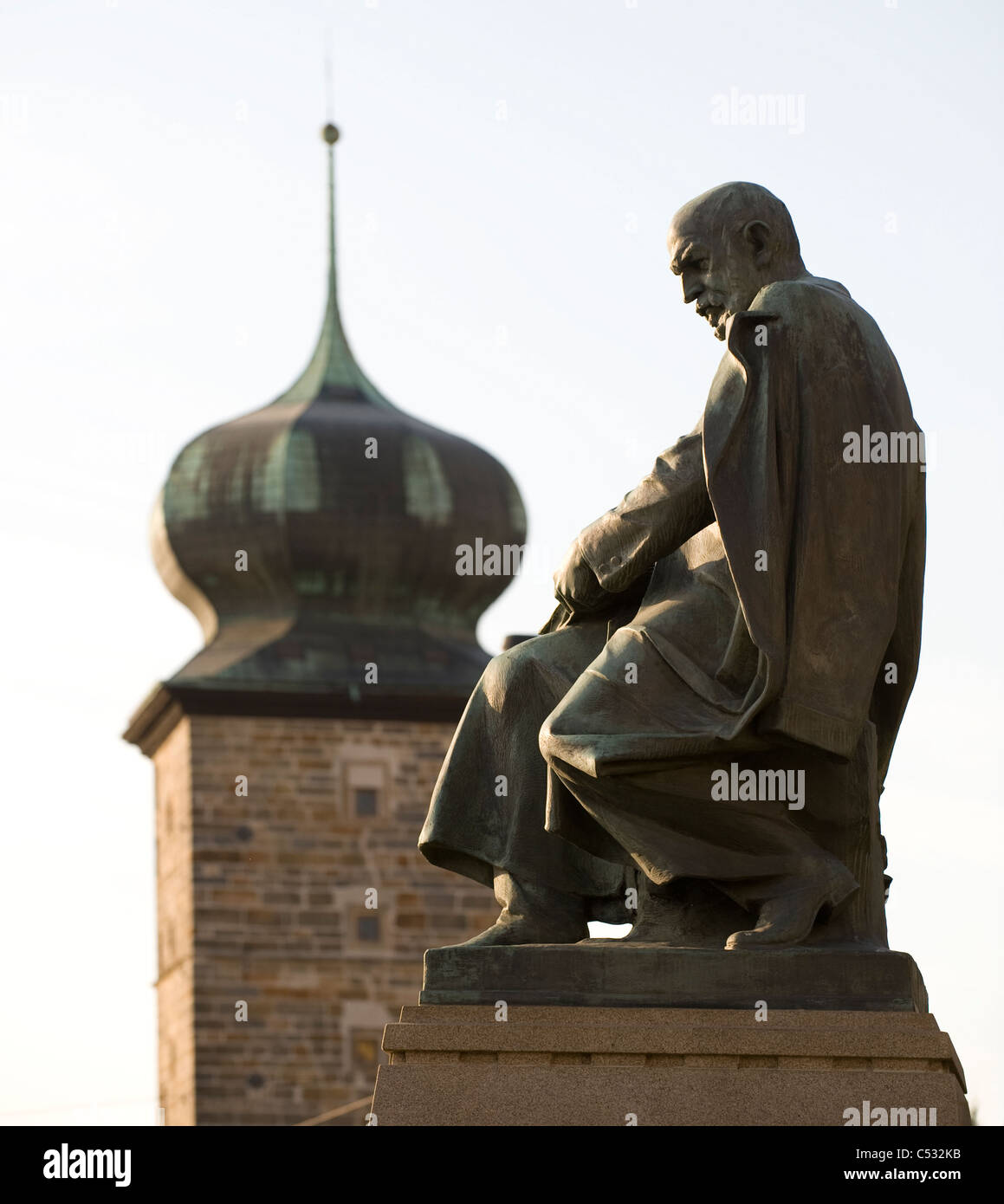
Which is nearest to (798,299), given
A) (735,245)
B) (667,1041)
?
(735,245)

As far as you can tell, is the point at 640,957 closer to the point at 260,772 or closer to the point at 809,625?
the point at 809,625

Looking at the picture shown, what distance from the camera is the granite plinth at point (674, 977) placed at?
8641mm

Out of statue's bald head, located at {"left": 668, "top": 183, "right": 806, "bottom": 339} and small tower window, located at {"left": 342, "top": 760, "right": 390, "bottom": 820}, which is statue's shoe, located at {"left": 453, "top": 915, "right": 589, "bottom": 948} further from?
small tower window, located at {"left": 342, "top": 760, "right": 390, "bottom": 820}

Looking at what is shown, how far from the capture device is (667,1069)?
8.45m

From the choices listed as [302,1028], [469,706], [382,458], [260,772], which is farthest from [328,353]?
[469,706]

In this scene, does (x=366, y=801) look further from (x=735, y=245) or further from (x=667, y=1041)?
(x=667, y=1041)

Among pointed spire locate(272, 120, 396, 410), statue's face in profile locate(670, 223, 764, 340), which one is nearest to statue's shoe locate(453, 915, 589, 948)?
statue's face in profile locate(670, 223, 764, 340)

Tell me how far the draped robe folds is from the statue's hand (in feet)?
0.29

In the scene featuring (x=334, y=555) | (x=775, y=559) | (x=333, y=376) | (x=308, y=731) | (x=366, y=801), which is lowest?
(x=775, y=559)

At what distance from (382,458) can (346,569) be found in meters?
1.57

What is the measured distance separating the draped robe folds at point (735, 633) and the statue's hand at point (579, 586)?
0.09 meters

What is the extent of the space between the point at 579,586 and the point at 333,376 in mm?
39254

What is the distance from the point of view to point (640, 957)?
8703 millimetres
